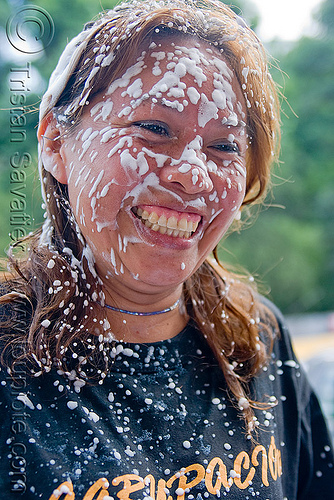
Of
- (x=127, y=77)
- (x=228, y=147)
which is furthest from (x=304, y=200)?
(x=127, y=77)

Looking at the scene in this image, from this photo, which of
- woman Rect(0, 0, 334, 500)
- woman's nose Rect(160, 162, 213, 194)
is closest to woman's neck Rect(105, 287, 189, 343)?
woman Rect(0, 0, 334, 500)

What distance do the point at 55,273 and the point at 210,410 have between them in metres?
0.55

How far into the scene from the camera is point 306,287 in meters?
11.5

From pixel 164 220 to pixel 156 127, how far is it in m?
0.23

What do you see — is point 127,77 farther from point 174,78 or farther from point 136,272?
point 136,272

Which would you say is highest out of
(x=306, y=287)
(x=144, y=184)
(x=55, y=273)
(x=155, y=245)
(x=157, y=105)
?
(x=157, y=105)

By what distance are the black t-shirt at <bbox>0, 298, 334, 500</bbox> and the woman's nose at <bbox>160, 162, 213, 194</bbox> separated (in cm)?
44

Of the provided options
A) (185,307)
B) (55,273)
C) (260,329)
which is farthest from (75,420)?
(260,329)

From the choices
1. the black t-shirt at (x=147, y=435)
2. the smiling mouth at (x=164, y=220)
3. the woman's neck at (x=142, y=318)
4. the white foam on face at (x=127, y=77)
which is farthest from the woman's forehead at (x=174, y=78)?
the black t-shirt at (x=147, y=435)

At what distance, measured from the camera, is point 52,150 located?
130 centimetres

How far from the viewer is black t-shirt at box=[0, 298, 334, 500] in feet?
3.28

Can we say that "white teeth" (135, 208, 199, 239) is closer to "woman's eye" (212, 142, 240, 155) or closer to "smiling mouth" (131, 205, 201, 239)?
"smiling mouth" (131, 205, 201, 239)

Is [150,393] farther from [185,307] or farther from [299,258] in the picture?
[299,258]

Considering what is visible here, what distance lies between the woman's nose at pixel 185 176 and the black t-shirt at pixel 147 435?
17.2 inches
